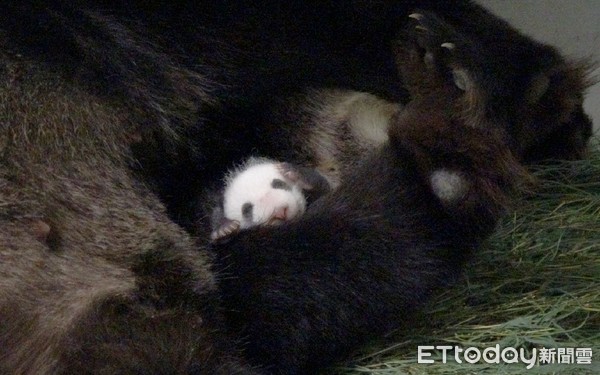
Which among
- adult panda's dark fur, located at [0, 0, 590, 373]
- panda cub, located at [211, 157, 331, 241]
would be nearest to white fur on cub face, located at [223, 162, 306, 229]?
panda cub, located at [211, 157, 331, 241]

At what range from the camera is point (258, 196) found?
2.14 meters

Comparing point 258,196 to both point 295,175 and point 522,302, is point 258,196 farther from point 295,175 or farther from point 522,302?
point 522,302

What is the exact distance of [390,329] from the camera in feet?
5.81

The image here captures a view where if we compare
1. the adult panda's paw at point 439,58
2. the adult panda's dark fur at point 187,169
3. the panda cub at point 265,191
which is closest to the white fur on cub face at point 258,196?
the panda cub at point 265,191

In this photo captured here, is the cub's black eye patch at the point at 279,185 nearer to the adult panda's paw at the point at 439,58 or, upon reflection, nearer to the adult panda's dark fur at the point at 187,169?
the adult panda's dark fur at the point at 187,169

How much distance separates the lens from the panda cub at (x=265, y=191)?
6.86 ft

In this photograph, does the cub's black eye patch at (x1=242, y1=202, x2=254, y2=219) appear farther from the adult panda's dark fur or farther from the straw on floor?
the straw on floor

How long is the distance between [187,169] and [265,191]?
0.25 metres

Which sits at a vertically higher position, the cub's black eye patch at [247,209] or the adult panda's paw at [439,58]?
the adult panda's paw at [439,58]

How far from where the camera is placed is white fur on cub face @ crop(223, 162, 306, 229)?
2100mm

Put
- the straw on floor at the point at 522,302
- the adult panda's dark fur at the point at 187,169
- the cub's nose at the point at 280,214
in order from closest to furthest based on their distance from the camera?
the adult panda's dark fur at the point at 187,169 → the straw on floor at the point at 522,302 → the cub's nose at the point at 280,214

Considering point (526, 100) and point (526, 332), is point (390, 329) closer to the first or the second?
point (526, 332)

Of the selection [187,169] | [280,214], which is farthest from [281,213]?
[187,169]

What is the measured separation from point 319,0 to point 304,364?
2.77 ft
